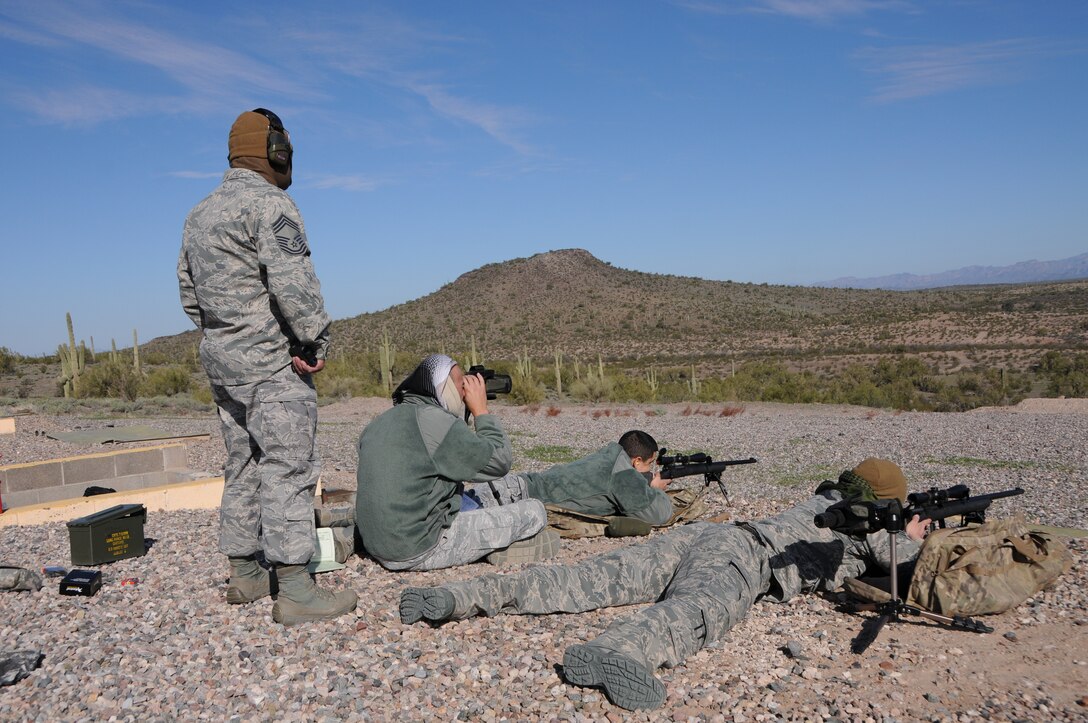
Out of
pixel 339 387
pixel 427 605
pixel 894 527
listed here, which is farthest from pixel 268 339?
pixel 339 387

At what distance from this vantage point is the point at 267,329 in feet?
13.2

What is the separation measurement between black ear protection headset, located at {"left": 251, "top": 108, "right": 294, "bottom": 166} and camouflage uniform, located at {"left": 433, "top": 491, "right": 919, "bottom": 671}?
2338 mm

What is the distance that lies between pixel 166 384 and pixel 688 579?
94.7 ft

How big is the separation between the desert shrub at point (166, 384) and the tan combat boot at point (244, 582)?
1035 inches

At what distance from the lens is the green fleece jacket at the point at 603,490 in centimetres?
612

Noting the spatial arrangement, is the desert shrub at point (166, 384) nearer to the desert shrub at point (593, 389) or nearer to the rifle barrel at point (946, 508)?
the desert shrub at point (593, 389)

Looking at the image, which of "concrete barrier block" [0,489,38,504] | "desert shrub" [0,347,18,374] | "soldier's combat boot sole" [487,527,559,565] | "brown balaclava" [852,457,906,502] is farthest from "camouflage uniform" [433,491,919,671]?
"desert shrub" [0,347,18,374]

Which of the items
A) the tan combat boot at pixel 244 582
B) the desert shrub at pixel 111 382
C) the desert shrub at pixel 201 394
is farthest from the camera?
the desert shrub at pixel 111 382

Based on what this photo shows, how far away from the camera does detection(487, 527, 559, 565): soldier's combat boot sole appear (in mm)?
5352

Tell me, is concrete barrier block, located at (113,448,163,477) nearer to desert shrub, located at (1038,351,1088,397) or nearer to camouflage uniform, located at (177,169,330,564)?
camouflage uniform, located at (177,169,330,564)

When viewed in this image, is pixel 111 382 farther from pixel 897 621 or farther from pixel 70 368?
pixel 897 621

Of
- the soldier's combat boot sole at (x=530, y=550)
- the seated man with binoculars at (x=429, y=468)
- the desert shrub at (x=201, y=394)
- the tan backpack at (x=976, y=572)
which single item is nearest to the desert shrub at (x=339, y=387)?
the desert shrub at (x=201, y=394)

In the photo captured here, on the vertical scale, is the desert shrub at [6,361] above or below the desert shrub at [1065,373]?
above

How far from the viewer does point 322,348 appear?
412 centimetres
